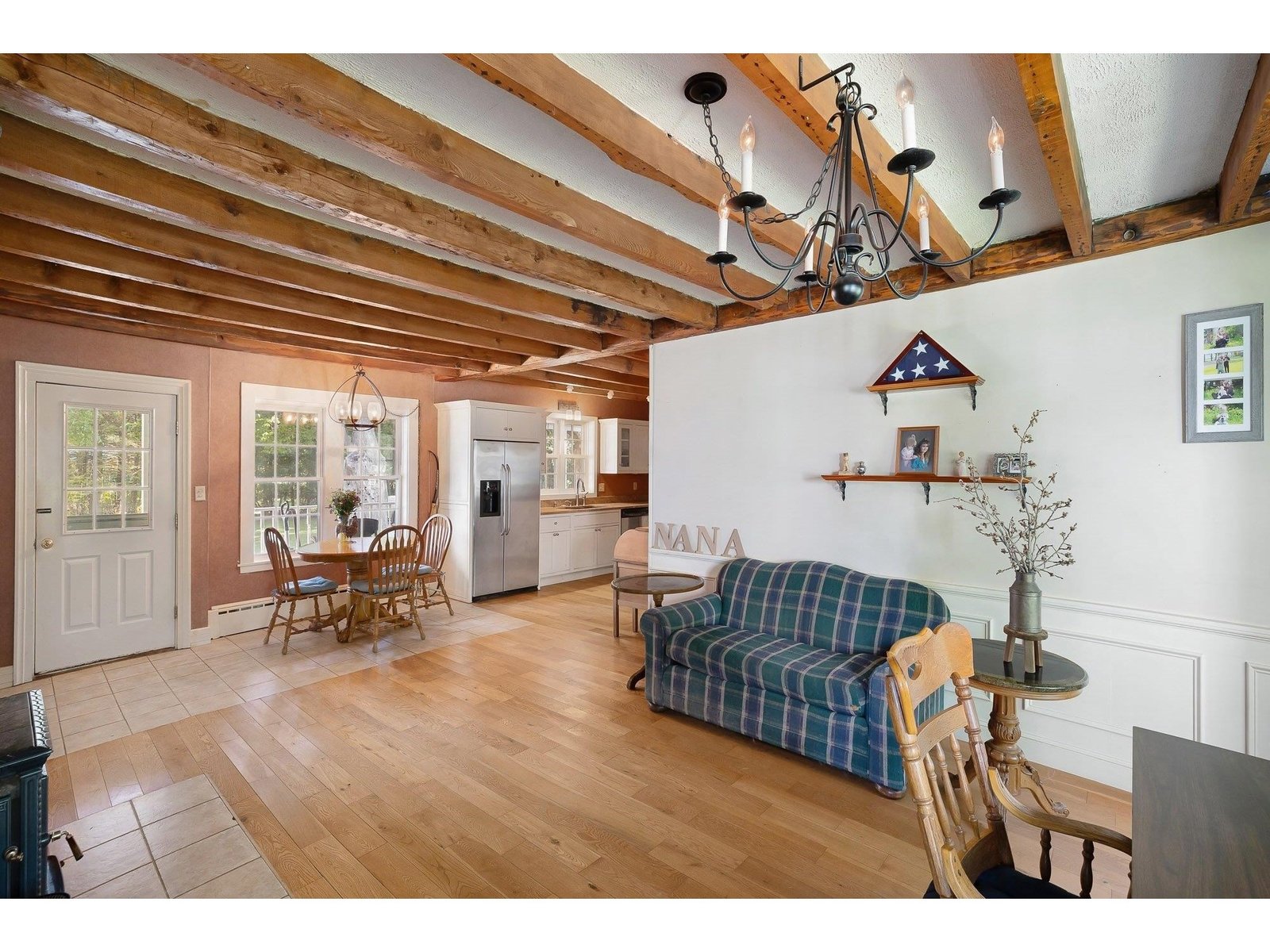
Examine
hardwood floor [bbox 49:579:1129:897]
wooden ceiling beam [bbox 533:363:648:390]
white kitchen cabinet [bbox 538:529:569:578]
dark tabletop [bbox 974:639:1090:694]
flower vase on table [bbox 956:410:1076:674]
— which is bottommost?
hardwood floor [bbox 49:579:1129:897]

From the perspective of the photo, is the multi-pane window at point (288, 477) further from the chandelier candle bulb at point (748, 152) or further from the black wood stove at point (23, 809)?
the chandelier candle bulb at point (748, 152)

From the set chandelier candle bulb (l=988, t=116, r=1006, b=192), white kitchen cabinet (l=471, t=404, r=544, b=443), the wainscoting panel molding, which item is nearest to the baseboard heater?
white kitchen cabinet (l=471, t=404, r=544, b=443)

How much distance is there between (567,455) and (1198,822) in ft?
23.0

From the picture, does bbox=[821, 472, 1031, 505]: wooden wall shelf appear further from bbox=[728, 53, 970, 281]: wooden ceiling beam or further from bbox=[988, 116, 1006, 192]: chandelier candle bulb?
bbox=[988, 116, 1006, 192]: chandelier candle bulb

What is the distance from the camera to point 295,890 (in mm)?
1902

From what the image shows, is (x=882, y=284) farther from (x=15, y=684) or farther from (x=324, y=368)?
(x=15, y=684)

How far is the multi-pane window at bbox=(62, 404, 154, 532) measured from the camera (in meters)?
4.09

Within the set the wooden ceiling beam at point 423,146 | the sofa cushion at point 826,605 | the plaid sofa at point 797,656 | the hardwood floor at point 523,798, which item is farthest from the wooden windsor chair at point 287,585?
the wooden ceiling beam at point 423,146

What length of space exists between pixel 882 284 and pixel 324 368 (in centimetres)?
495

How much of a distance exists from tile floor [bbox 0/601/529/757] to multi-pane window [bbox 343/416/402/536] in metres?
1.28

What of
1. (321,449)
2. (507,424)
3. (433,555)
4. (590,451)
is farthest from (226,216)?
(590,451)

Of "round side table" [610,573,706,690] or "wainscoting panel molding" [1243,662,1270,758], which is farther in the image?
"round side table" [610,573,706,690]

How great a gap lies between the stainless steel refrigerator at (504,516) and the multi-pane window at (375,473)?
0.90 meters

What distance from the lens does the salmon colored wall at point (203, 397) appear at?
12.6ft
